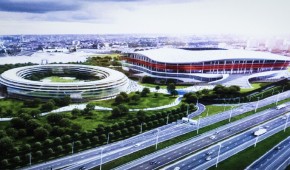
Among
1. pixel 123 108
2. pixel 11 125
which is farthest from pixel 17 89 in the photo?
pixel 123 108

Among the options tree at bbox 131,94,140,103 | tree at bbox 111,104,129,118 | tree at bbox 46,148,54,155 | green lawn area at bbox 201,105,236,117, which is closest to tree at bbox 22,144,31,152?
tree at bbox 46,148,54,155

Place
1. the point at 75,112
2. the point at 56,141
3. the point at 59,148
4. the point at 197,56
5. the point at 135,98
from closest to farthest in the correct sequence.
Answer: the point at 59,148 → the point at 56,141 → the point at 75,112 → the point at 135,98 → the point at 197,56

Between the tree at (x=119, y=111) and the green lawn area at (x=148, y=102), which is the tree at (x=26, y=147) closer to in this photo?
the tree at (x=119, y=111)

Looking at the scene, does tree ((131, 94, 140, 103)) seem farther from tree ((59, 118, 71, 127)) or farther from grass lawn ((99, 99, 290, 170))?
tree ((59, 118, 71, 127))

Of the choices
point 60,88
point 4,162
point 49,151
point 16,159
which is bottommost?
point 49,151

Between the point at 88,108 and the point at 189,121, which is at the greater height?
the point at 88,108

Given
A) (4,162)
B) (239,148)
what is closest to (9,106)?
(4,162)

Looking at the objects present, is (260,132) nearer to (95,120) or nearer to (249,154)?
(249,154)
